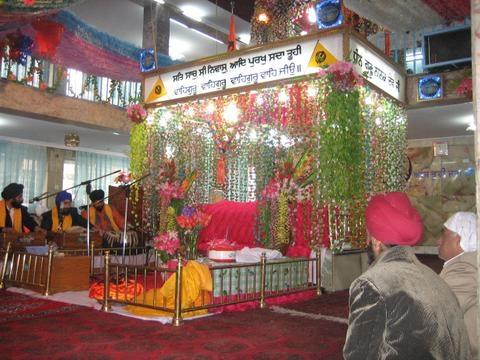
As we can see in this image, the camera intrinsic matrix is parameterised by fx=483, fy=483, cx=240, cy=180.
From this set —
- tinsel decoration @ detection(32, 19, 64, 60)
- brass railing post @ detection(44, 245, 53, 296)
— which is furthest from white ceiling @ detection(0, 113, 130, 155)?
brass railing post @ detection(44, 245, 53, 296)

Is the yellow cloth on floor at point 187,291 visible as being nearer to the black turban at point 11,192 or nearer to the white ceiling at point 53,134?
the black turban at point 11,192

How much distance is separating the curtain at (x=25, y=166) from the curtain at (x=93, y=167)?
1.01 m

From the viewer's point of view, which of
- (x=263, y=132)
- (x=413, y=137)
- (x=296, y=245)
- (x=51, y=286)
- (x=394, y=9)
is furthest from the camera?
(x=413, y=137)

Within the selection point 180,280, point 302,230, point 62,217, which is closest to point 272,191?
point 302,230

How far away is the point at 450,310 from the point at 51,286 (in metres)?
5.43

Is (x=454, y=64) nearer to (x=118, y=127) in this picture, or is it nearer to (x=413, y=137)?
(x=413, y=137)

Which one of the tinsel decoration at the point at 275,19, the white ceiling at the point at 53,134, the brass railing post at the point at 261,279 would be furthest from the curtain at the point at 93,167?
the brass railing post at the point at 261,279

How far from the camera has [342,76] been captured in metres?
5.24

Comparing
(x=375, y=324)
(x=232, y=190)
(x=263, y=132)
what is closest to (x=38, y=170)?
(x=232, y=190)

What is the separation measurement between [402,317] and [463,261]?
93 cm

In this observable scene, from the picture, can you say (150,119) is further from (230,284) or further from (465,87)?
(465,87)

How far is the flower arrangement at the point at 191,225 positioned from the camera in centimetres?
548

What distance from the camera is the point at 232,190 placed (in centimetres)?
916

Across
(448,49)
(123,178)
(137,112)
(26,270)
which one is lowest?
(26,270)
